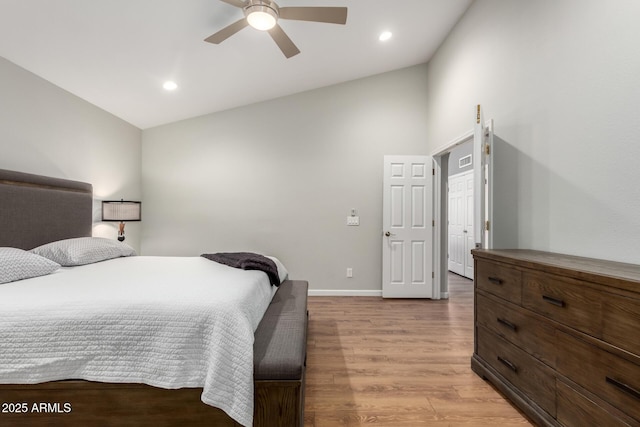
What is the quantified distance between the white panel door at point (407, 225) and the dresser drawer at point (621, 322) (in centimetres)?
277

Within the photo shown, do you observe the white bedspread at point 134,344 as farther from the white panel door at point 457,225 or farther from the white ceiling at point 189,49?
the white panel door at point 457,225

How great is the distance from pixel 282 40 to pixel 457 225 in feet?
15.8

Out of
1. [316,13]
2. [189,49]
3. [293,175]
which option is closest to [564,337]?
[316,13]

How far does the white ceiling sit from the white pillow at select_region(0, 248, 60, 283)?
5.40ft

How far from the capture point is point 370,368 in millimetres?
2082

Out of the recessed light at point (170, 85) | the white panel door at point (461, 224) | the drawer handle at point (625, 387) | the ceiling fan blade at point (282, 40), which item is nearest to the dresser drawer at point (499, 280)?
the drawer handle at point (625, 387)

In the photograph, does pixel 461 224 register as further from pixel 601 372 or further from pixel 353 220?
pixel 601 372

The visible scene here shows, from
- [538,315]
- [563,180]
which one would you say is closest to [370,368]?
[538,315]

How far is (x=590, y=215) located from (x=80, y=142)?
450cm

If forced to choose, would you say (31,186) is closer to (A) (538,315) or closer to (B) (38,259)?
(B) (38,259)

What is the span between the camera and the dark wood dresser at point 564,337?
1086 millimetres

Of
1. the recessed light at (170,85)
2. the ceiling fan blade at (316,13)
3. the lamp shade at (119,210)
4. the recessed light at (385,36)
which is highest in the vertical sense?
the recessed light at (385,36)

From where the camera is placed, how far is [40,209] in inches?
99.2

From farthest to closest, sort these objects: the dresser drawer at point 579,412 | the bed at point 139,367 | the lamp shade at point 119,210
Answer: the lamp shade at point 119,210, the bed at point 139,367, the dresser drawer at point 579,412
